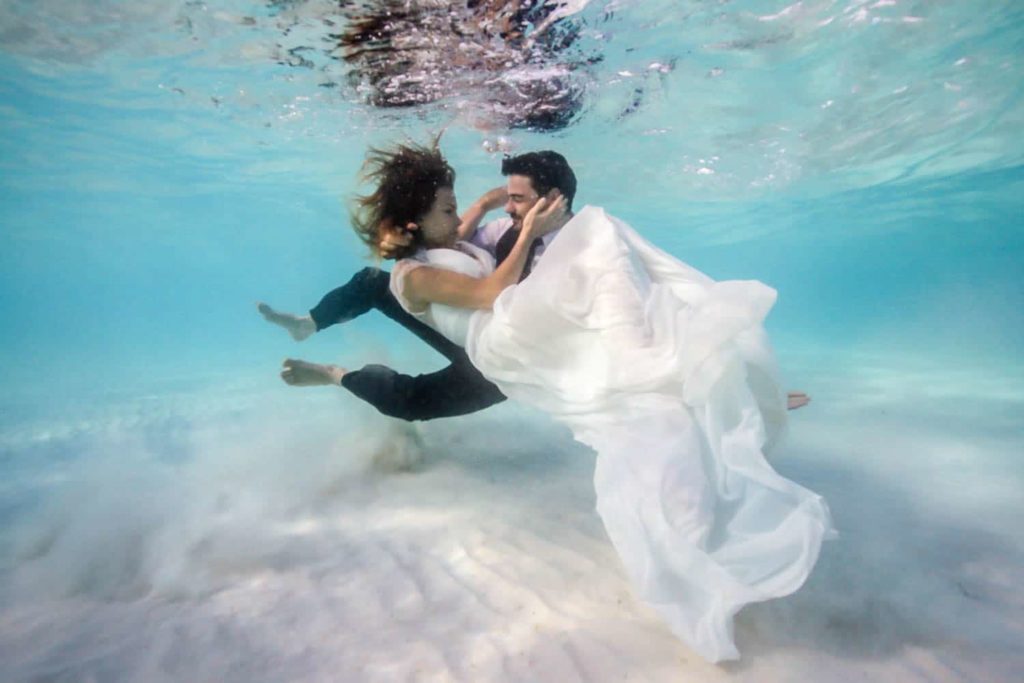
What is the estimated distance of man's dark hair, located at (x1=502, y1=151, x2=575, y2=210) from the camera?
592 centimetres

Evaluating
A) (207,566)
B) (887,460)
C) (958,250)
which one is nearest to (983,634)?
(887,460)

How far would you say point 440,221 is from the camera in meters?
5.21

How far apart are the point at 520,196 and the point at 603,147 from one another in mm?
12222

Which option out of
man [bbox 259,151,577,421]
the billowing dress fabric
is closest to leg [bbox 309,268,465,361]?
man [bbox 259,151,577,421]

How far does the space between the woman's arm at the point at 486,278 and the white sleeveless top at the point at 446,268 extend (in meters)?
0.11

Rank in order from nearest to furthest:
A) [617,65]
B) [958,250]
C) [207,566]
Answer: [207,566] → [617,65] → [958,250]

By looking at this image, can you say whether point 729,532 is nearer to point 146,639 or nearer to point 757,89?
point 146,639

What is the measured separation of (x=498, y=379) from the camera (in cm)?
444

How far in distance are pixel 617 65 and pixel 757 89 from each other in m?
4.52

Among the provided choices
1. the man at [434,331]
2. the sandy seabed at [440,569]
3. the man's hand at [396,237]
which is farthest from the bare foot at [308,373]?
the man's hand at [396,237]

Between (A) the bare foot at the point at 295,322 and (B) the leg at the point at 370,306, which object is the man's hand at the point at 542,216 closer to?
(B) the leg at the point at 370,306

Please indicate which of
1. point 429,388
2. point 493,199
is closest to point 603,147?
point 493,199

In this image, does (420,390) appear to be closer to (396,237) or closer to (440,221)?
(396,237)

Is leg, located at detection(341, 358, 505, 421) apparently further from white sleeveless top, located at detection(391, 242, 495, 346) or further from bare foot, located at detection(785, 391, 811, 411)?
bare foot, located at detection(785, 391, 811, 411)
